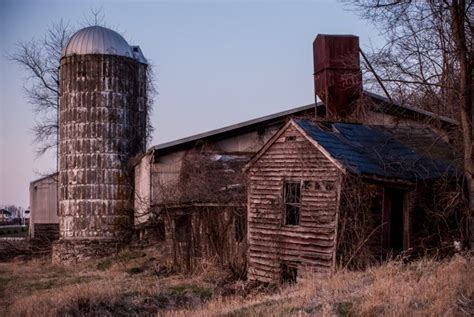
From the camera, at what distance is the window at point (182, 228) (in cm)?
2181

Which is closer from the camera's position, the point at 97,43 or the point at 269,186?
the point at 269,186

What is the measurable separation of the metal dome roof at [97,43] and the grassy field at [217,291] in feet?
28.1

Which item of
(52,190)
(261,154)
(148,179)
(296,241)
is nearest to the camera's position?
(296,241)

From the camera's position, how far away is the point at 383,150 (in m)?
17.7

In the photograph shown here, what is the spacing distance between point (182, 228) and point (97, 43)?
968cm

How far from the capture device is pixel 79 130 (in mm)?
26641

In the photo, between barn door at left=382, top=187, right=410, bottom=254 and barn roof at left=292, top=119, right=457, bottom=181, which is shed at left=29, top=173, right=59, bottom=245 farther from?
barn door at left=382, top=187, right=410, bottom=254

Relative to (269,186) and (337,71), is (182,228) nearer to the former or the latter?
(269,186)

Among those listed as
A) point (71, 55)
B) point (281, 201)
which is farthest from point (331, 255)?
point (71, 55)

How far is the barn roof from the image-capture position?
1619 cm

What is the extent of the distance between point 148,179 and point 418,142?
10680 mm

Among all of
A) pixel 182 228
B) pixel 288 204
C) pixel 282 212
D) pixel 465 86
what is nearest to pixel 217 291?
pixel 282 212

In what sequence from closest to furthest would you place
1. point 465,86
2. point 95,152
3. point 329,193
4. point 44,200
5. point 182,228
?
point 465,86 → point 329,193 → point 182,228 → point 95,152 → point 44,200

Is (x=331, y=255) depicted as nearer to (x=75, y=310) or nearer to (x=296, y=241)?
(x=296, y=241)
